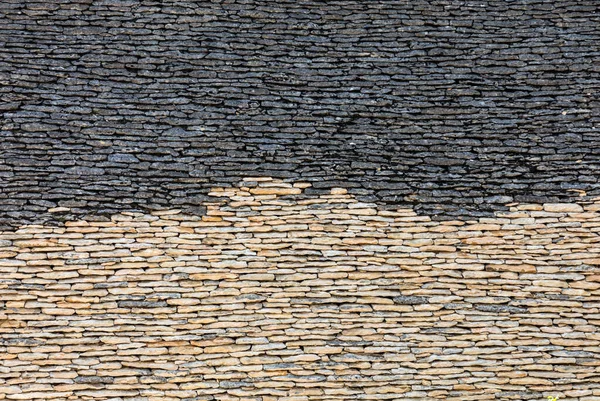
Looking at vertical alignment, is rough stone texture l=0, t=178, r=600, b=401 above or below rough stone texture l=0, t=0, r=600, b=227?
below

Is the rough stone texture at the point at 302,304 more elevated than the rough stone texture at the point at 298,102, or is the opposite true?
the rough stone texture at the point at 298,102

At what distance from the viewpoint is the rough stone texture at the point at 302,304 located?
5.95 meters

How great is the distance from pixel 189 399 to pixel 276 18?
3695 mm

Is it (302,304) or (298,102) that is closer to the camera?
(302,304)

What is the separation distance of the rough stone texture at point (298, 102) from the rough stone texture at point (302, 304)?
A: 24 cm

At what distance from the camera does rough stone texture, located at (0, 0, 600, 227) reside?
6.30 metres

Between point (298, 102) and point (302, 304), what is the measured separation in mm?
1899

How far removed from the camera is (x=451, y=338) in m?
6.04

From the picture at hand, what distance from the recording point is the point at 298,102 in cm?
658

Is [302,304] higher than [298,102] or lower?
lower

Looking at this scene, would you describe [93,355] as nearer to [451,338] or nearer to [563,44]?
[451,338]

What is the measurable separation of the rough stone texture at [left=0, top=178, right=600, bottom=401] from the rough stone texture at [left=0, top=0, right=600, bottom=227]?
24 centimetres

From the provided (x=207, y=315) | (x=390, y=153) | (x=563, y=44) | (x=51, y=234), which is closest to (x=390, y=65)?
(x=390, y=153)

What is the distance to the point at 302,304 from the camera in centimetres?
609
